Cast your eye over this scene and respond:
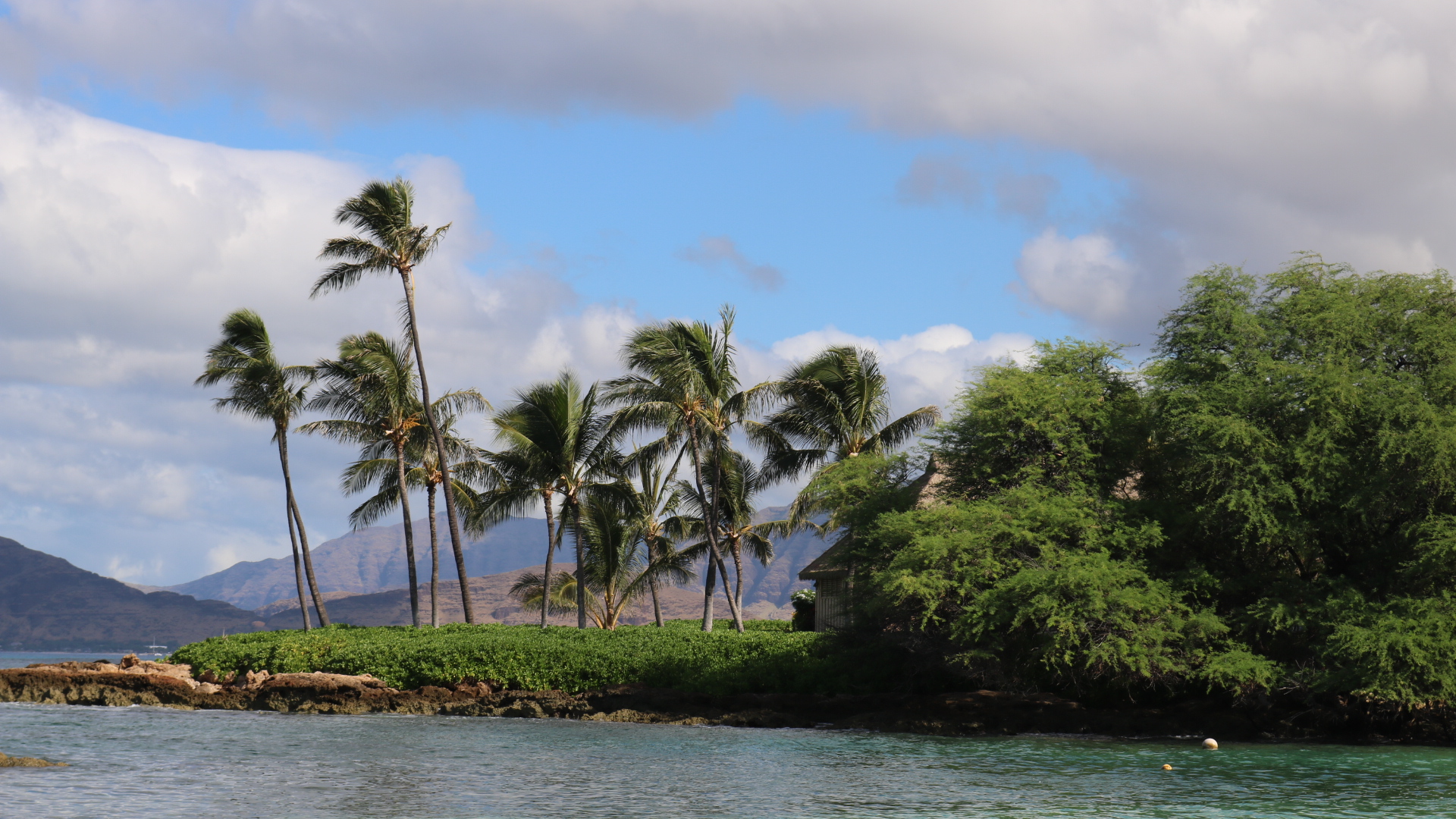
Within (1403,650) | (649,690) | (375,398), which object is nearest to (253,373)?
(375,398)

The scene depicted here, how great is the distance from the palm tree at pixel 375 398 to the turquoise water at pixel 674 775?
16.8 meters

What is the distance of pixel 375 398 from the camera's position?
142 feet

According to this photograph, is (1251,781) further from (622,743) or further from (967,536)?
(622,743)

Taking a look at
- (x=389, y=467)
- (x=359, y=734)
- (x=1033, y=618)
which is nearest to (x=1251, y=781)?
(x=1033, y=618)

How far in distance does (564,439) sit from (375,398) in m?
7.62

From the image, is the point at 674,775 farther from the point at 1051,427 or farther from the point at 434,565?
the point at 434,565

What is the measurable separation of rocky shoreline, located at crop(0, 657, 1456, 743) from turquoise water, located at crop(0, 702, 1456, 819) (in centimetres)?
140

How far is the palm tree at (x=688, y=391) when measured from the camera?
1476 inches

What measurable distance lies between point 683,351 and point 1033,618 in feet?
52.5

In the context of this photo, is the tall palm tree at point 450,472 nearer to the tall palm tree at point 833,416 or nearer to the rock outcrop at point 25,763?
the tall palm tree at point 833,416

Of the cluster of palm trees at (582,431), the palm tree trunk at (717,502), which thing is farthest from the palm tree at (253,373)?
the palm tree trunk at (717,502)

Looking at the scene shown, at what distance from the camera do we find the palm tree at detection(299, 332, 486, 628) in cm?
4316

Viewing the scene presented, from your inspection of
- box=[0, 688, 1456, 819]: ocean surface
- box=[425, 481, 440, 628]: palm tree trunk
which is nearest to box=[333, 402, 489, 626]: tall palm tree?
box=[425, 481, 440, 628]: palm tree trunk

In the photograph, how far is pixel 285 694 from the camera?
113 feet
